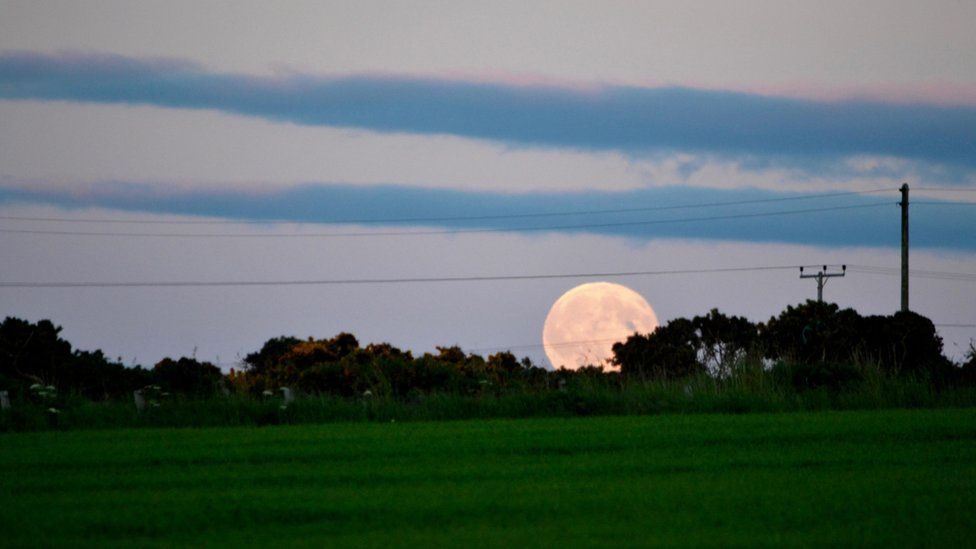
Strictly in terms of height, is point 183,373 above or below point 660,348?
below

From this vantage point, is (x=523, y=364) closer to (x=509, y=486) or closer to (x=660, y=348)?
(x=660, y=348)

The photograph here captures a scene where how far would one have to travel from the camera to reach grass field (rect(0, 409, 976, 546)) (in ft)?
25.4

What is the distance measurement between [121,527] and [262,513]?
3.35 feet

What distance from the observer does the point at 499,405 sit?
839 inches

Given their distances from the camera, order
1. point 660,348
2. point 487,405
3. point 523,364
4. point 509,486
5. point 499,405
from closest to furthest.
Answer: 1. point 509,486
2. point 499,405
3. point 487,405
4. point 523,364
5. point 660,348

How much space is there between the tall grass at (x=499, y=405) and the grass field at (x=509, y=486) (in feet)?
10.6

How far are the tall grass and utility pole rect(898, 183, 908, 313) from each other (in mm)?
19467

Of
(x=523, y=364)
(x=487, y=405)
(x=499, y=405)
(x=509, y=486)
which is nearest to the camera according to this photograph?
(x=509, y=486)

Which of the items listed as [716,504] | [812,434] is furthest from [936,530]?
[812,434]

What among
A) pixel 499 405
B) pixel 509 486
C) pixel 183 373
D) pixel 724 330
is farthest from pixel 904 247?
pixel 509 486

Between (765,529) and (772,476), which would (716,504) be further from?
(772,476)

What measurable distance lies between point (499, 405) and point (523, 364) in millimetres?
19224

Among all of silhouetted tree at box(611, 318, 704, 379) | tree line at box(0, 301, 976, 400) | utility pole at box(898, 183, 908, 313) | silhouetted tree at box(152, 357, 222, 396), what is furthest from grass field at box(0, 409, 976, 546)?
silhouetted tree at box(611, 318, 704, 379)

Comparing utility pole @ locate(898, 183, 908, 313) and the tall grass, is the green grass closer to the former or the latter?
the tall grass
